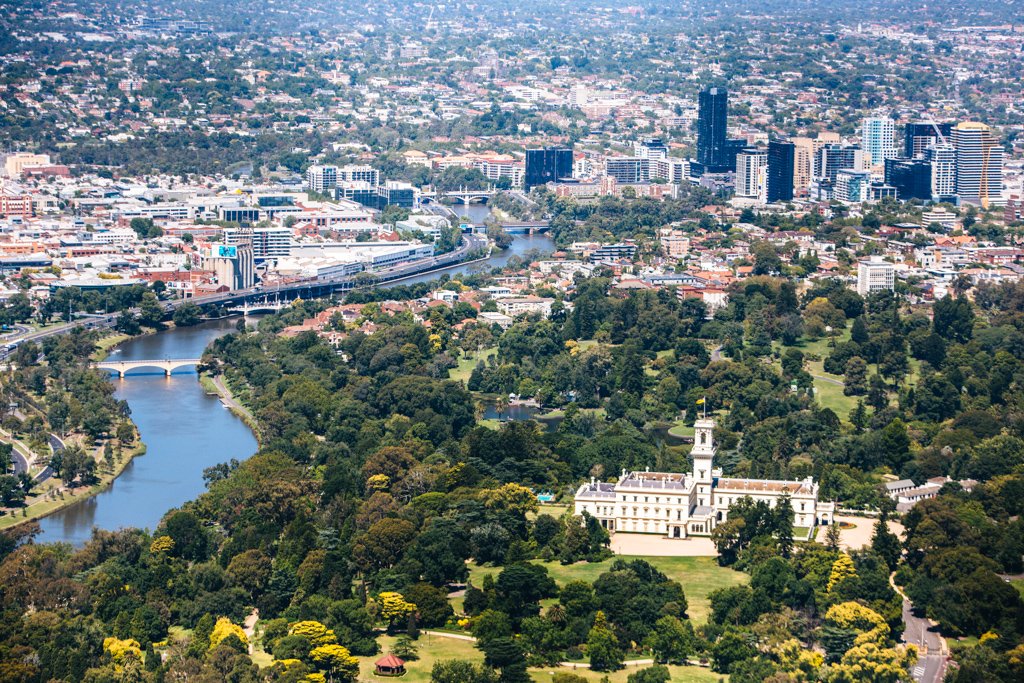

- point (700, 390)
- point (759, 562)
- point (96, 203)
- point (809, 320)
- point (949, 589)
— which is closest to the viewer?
point (949, 589)

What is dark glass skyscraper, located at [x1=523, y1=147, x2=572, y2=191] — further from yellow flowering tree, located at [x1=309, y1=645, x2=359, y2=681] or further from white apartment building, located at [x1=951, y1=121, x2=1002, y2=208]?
yellow flowering tree, located at [x1=309, y1=645, x2=359, y2=681]

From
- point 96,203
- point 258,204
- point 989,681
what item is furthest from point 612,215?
point 989,681

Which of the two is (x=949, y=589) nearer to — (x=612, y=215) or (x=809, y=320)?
(x=809, y=320)

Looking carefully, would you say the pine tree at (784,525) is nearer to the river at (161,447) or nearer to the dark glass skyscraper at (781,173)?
the river at (161,447)

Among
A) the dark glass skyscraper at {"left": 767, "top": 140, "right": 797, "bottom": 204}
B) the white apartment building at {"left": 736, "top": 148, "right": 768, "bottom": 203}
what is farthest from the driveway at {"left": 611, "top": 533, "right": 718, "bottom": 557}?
the white apartment building at {"left": 736, "top": 148, "right": 768, "bottom": 203}

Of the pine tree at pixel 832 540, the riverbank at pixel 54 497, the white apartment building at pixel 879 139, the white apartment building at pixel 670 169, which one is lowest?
the riverbank at pixel 54 497

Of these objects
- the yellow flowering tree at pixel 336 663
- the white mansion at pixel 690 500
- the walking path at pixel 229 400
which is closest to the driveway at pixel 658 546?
the white mansion at pixel 690 500
